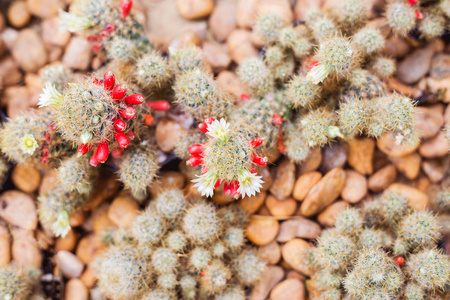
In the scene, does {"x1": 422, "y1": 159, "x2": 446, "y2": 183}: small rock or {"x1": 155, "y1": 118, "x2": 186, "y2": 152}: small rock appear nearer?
{"x1": 155, "y1": 118, "x2": 186, "y2": 152}: small rock

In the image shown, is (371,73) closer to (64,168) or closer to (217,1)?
(217,1)

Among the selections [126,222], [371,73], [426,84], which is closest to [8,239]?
[126,222]

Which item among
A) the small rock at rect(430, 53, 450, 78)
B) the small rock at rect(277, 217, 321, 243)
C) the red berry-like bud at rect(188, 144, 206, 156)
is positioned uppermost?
the small rock at rect(430, 53, 450, 78)

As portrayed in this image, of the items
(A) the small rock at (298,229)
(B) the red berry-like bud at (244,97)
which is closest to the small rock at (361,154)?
(A) the small rock at (298,229)

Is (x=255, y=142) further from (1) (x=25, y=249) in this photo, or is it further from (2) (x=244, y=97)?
(1) (x=25, y=249)

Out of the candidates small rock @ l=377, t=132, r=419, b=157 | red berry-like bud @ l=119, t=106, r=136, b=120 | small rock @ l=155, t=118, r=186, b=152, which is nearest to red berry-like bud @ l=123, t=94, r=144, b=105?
red berry-like bud @ l=119, t=106, r=136, b=120

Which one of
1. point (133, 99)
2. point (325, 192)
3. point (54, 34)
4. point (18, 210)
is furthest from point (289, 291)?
point (54, 34)

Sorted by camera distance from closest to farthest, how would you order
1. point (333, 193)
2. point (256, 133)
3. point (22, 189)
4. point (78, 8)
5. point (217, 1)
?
point (256, 133) < point (78, 8) < point (333, 193) < point (22, 189) < point (217, 1)

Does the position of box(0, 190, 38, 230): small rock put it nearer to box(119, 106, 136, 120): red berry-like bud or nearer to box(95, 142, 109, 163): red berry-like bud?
box(95, 142, 109, 163): red berry-like bud

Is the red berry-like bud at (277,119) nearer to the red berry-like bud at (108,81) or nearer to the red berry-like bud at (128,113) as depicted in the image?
the red berry-like bud at (128,113)
